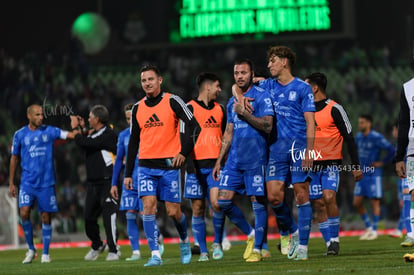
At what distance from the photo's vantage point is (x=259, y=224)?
9742 mm

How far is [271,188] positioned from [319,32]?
16.5 m

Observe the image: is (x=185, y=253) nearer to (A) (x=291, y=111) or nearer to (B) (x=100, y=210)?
(A) (x=291, y=111)

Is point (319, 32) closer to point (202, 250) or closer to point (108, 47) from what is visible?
point (108, 47)

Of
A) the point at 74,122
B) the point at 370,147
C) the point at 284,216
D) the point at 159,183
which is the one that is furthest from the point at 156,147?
the point at 370,147

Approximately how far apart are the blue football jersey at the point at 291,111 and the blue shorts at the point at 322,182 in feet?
5.55

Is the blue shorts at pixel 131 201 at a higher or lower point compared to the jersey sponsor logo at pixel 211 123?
lower

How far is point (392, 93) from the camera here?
26234 millimetres

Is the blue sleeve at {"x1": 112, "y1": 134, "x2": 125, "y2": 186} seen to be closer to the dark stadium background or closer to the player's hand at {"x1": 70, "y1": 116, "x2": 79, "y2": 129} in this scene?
the player's hand at {"x1": 70, "y1": 116, "x2": 79, "y2": 129}

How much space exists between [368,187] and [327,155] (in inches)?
256

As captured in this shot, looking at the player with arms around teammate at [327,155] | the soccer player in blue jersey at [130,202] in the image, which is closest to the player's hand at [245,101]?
the player with arms around teammate at [327,155]

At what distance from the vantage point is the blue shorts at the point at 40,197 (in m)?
13.0

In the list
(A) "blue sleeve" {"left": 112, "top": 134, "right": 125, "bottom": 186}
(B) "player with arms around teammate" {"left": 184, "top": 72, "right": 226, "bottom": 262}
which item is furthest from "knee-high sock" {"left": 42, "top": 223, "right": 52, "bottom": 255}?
(B) "player with arms around teammate" {"left": 184, "top": 72, "right": 226, "bottom": 262}

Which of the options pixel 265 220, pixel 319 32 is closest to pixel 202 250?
pixel 265 220

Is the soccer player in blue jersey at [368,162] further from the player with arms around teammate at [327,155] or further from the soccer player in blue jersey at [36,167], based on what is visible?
the soccer player in blue jersey at [36,167]
